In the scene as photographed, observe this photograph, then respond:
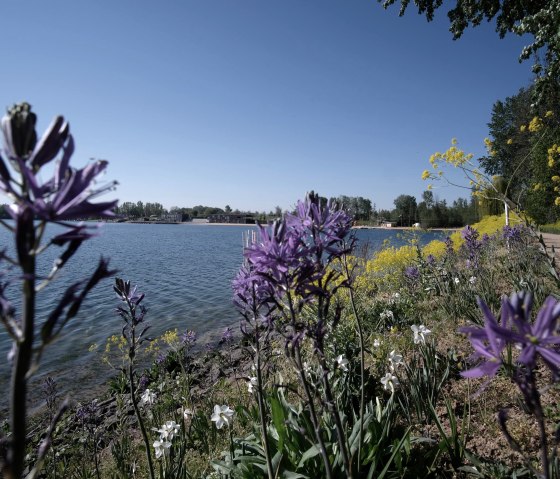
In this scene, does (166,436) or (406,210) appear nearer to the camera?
(166,436)

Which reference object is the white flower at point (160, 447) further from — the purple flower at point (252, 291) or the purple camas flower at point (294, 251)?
the purple camas flower at point (294, 251)

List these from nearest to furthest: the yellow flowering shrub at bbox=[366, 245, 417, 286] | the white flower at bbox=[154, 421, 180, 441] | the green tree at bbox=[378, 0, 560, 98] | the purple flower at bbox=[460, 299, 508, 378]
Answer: the purple flower at bbox=[460, 299, 508, 378] → the white flower at bbox=[154, 421, 180, 441] → the green tree at bbox=[378, 0, 560, 98] → the yellow flowering shrub at bbox=[366, 245, 417, 286]

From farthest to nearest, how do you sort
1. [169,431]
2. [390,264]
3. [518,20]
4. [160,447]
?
1. [390,264]
2. [518,20]
3. [169,431]
4. [160,447]

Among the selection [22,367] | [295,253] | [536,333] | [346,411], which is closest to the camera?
[22,367]

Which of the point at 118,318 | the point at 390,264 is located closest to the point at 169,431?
the point at 118,318

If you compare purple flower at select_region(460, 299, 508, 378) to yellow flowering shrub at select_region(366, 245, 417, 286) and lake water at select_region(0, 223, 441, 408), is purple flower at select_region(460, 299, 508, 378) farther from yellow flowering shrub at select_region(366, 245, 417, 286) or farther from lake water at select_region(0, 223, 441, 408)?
yellow flowering shrub at select_region(366, 245, 417, 286)

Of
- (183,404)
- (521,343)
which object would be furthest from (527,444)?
(183,404)

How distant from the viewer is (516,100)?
119 ft

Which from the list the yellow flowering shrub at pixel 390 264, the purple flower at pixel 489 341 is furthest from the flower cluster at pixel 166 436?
the yellow flowering shrub at pixel 390 264

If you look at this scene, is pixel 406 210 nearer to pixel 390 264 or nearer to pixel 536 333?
pixel 390 264

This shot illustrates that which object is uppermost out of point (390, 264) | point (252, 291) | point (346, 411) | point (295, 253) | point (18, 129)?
point (18, 129)

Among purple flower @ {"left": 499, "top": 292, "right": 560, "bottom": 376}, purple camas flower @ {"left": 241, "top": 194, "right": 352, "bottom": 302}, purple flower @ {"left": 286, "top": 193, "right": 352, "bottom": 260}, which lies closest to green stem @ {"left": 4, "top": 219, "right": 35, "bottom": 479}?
purple camas flower @ {"left": 241, "top": 194, "right": 352, "bottom": 302}

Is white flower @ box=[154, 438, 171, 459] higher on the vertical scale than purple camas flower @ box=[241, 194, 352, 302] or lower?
lower

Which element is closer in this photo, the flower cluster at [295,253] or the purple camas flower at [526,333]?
the purple camas flower at [526,333]
